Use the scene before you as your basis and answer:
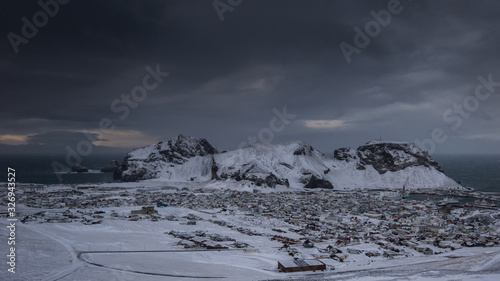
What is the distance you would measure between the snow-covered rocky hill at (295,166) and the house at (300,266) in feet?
199

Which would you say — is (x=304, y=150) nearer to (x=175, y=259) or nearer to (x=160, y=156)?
(x=160, y=156)

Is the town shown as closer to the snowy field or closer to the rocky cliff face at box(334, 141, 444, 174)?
the snowy field

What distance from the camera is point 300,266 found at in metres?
27.0

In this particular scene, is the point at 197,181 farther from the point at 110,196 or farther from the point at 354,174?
the point at 354,174

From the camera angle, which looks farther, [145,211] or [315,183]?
[315,183]

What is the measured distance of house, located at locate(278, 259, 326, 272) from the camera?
2695 cm

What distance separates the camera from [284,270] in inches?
1059

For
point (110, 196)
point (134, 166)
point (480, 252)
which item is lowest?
point (480, 252)

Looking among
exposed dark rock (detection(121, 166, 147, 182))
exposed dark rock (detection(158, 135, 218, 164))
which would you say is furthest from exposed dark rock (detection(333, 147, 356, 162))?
exposed dark rock (detection(121, 166, 147, 182))

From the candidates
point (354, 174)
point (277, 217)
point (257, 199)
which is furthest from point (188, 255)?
point (354, 174)

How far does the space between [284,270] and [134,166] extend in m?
96.0

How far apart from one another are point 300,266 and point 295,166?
77.9m

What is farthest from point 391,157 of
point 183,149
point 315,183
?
point 183,149

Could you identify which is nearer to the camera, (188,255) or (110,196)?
(188,255)
